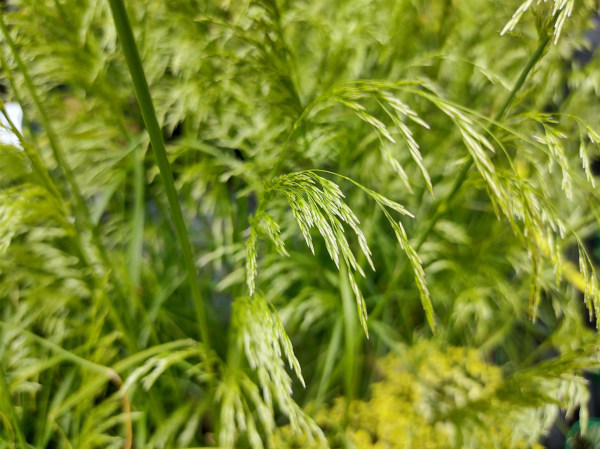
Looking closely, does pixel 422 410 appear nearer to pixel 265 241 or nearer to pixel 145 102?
pixel 265 241

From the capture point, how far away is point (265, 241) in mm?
875

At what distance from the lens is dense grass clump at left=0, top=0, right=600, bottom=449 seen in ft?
1.97

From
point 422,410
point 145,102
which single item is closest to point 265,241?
point 422,410

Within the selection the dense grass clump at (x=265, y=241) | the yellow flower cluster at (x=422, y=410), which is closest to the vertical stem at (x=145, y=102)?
the dense grass clump at (x=265, y=241)

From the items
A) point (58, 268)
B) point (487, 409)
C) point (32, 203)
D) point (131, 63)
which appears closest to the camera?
point (131, 63)

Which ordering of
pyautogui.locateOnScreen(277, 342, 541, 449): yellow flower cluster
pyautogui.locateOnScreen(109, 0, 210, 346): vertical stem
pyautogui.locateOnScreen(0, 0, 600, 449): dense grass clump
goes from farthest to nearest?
1. pyautogui.locateOnScreen(277, 342, 541, 449): yellow flower cluster
2. pyautogui.locateOnScreen(0, 0, 600, 449): dense grass clump
3. pyautogui.locateOnScreen(109, 0, 210, 346): vertical stem

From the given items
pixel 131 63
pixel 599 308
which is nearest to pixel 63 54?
pixel 131 63

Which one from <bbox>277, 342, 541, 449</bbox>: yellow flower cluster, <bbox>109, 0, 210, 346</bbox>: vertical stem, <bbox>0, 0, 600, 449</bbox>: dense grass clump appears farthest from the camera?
<bbox>277, 342, 541, 449</bbox>: yellow flower cluster

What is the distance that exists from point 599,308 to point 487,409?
26 centimetres

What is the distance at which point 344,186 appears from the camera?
0.91m

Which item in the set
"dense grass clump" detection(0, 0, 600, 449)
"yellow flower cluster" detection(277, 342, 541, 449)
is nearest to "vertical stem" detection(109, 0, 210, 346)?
"dense grass clump" detection(0, 0, 600, 449)

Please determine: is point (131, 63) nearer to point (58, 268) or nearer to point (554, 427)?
point (58, 268)

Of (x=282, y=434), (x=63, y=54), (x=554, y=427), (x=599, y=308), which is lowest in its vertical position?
(x=554, y=427)

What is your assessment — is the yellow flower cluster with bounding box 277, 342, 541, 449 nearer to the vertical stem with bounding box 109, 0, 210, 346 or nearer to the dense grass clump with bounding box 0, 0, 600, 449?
the dense grass clump with bounding box 0, 0, 600, 449
